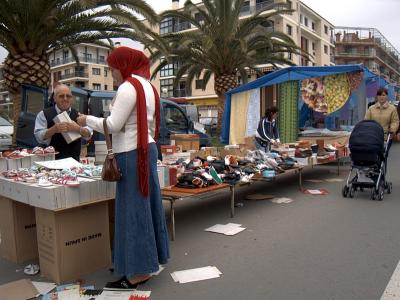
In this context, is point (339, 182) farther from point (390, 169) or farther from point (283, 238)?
point (283, 238)

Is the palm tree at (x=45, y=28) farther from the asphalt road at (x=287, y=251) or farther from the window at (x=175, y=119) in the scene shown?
the asphalt road at (x=287, y=251)

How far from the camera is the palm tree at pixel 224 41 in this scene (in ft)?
52.9

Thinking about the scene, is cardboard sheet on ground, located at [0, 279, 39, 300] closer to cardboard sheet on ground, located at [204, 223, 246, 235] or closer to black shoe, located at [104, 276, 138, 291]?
black shoe, located at [104, 276, 138, 291]

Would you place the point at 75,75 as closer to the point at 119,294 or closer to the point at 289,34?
the point at 289,34

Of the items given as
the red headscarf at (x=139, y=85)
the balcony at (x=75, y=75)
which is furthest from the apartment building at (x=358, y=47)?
the red headscarf at (x=139, y=85)

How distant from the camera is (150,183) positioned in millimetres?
3504

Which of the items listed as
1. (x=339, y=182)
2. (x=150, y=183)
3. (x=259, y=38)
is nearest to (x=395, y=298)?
(x=150, y=183)

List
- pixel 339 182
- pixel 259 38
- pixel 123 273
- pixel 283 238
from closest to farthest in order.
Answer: pixel 123 273, pixel 283 238, pixel 339 182, pixel 259 38

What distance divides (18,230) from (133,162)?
5.37ft

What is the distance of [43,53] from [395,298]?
33.8 ft

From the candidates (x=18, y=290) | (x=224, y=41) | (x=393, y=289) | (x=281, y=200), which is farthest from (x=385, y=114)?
(x=224, y=41)

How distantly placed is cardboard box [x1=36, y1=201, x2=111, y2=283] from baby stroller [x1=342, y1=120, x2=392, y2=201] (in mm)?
4582

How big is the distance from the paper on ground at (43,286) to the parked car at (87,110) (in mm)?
4839

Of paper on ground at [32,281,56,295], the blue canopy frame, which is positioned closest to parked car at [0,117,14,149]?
the blue canopy frame
